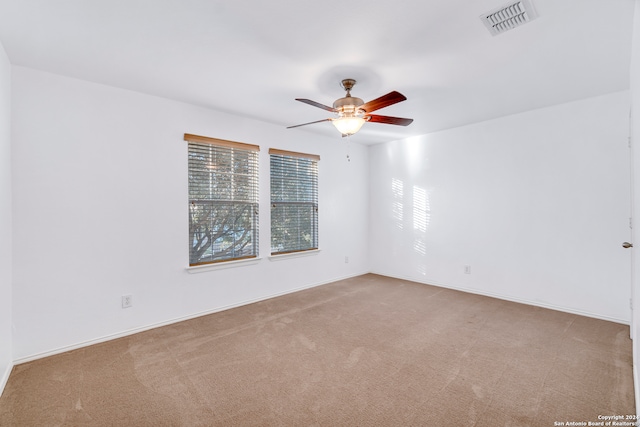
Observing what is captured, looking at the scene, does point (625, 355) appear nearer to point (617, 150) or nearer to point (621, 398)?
point (621, 398)

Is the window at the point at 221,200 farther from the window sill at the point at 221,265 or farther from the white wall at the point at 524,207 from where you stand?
the white wall at the point at 524,207

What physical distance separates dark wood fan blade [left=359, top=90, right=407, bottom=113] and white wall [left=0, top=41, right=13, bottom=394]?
2.81 m

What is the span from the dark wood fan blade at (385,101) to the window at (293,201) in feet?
6.32

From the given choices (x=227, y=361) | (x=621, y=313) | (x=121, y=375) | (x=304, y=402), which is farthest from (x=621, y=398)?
(x=121, y=375)

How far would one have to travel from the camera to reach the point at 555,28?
6.84 feet

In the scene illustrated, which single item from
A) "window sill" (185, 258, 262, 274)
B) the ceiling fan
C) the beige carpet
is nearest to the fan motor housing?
the ceiling fan

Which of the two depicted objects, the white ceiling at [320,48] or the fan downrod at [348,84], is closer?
the white ceiling at [320,48]

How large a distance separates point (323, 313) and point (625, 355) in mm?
2766

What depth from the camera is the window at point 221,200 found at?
3.57 metres

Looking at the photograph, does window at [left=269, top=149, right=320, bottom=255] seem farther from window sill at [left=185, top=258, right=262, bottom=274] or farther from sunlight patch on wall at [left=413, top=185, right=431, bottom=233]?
sunlight patch on wall at [left=413, top=185, right=431, bottom=233]

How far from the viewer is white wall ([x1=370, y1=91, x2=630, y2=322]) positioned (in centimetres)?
334

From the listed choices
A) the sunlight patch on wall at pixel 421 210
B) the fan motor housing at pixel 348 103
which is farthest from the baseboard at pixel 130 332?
the fan motor housing at pixel 348 103

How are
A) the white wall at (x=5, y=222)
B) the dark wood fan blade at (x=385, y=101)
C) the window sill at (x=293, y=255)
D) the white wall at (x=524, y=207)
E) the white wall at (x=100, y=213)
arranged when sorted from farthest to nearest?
the window sill at (x=293, y=255), the white wall at (x=524, y=207), the white wall at (x=100, y=213), the dark wood fan blade at (x=385, y=101), the white wall at (x=5, y=222)

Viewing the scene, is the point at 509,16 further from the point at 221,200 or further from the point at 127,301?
the point at 127,301
